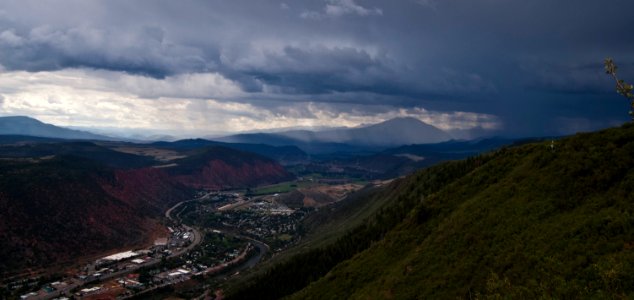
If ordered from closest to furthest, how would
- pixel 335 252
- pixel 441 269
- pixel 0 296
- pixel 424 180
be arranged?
pixel 441 269 → pixel 335 252 → pixel 0 296 → pixel 424 180

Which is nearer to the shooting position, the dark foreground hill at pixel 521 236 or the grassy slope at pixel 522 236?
the dark foreground hill at pixel 521 236

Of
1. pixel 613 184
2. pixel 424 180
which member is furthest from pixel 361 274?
pixel 424 180

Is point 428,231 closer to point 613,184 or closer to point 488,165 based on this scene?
point 488,165

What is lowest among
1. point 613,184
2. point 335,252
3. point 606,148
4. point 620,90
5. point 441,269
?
point 335,252

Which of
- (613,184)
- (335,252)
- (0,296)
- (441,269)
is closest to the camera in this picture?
(613,184)
